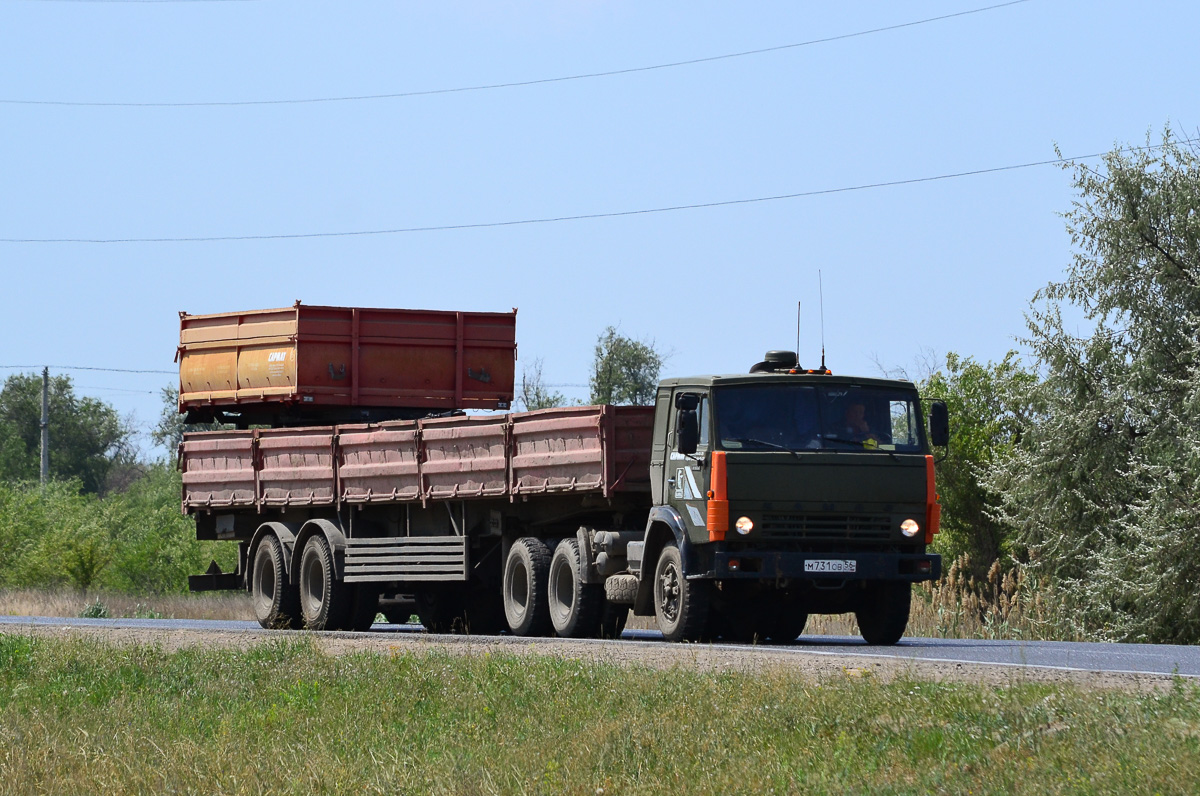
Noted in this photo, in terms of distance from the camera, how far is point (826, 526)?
51.5 ft

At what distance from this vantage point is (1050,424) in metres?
28.7

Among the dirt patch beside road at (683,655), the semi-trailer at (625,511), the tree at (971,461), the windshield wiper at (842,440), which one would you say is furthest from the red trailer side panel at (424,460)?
the tree at (971,461)

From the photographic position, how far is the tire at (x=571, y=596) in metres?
17.7

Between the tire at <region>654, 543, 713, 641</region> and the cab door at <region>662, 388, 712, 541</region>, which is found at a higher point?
the cab door at <region>662, 388, 712, 541</region>

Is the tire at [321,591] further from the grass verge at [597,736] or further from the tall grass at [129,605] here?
the tall grass at [129,605]

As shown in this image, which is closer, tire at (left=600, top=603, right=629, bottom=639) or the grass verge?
the grass verge

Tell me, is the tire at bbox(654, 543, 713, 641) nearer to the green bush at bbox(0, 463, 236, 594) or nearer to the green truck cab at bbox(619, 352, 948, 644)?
the green truck cab at bbox(619, 352, 948, 644)

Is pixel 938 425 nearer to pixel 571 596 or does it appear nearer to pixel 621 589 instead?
pixel 621 589

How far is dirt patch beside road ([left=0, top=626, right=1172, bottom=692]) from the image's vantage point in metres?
10.7

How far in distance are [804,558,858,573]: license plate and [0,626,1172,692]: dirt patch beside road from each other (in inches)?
46.5

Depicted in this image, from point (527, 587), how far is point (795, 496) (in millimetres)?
4254

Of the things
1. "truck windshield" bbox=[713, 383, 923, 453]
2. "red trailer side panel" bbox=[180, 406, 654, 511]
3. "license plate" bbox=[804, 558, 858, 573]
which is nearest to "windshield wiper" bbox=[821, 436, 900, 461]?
"truck windshield" bbox=[713, 383, 923, 453]

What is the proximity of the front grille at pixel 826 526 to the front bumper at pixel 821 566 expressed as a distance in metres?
0.17

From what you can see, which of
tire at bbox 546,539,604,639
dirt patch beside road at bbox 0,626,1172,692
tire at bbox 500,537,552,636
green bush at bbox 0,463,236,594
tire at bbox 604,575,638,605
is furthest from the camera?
green bush at bbox 0,463,236,594
